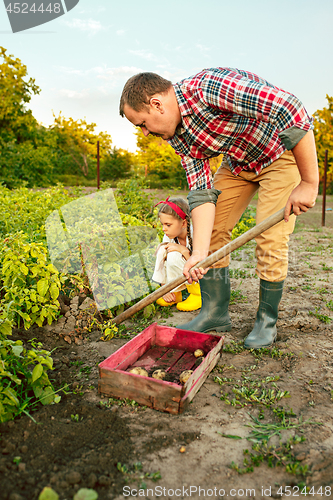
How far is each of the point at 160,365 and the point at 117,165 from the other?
14.9 meters

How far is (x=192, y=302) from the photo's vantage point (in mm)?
3180

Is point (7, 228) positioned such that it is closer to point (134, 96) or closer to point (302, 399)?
point (134, 96)

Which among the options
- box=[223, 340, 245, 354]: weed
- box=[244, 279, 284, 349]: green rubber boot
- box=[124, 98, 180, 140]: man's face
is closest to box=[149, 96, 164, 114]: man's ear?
box=[124, 98, 180, 140]: man's face

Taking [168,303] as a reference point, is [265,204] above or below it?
above

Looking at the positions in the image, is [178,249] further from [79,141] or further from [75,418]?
[79,141]

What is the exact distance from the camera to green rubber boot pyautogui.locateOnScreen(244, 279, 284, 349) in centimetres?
245

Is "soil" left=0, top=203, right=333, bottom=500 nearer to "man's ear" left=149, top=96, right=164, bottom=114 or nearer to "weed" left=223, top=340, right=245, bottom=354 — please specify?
"weed" left=223, top=340, right=245, bottom=354

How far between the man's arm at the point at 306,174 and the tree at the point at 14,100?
14.4 m

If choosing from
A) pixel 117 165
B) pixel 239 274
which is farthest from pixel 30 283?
pixel 117 165

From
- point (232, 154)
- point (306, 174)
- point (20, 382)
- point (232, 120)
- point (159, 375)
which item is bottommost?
point (159, 375)

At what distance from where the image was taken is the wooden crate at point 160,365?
5.79ft

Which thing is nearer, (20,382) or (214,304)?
(20,382)

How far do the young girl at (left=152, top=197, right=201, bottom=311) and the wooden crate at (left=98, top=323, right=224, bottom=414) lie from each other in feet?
2.42

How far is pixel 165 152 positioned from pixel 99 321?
12310mm
